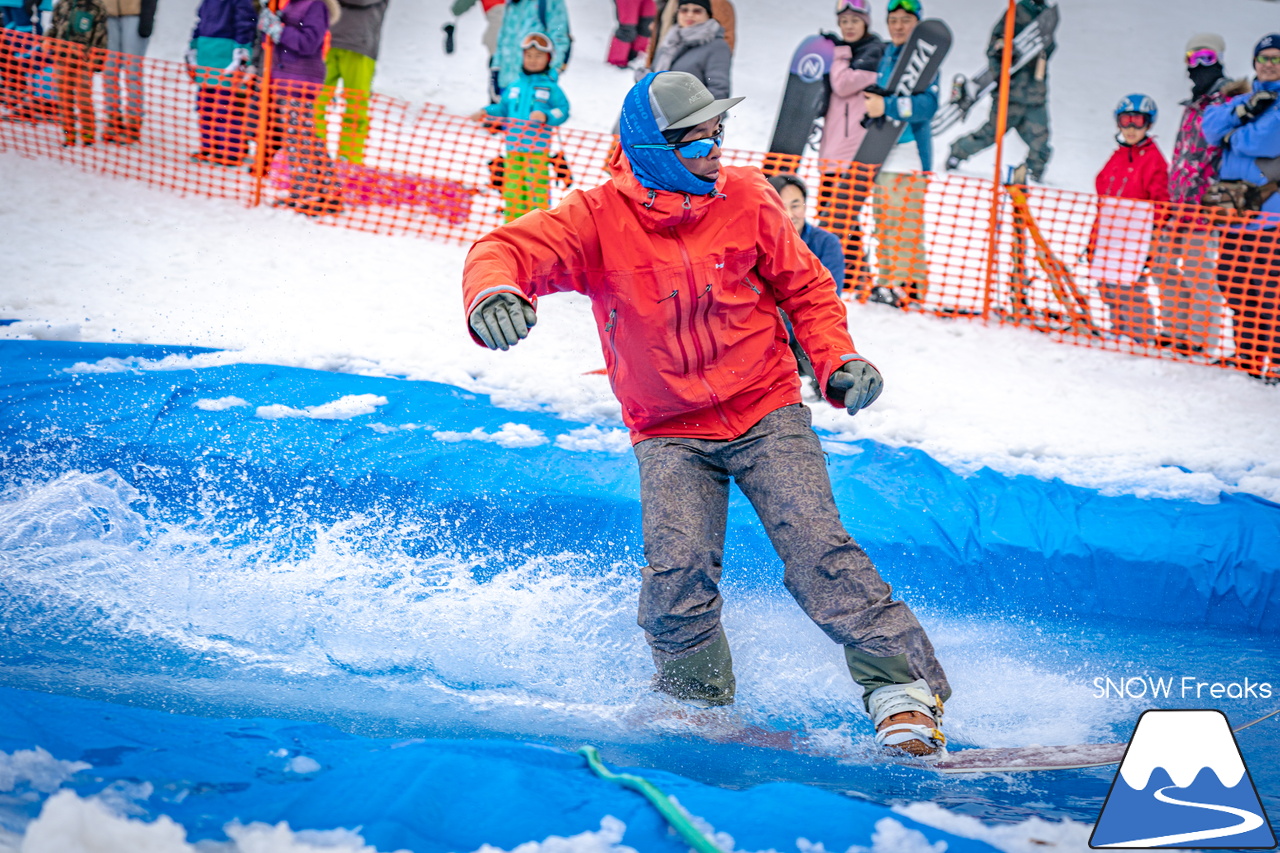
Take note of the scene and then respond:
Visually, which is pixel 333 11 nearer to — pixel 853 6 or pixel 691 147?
pixel 853 6

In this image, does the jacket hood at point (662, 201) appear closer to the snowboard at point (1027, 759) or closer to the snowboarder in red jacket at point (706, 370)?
the snowboarder in red jacket at point (706, 370)

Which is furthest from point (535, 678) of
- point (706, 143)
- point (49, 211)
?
point (49, 211)

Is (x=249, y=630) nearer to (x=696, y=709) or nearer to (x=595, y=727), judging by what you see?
(x=595, y=727)

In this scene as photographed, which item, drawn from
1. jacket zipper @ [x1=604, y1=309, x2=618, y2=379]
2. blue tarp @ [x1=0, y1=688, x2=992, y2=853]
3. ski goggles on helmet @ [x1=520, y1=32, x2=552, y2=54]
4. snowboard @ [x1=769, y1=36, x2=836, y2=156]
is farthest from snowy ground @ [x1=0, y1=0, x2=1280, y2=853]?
blue tarp @ [x1=0, y1=688, x2=992, y2=853]

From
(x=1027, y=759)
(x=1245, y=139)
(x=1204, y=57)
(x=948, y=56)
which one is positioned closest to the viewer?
(x=1027, y=759)

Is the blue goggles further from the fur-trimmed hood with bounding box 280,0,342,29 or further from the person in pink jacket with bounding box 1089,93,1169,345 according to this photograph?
the fur-trimmed hood with bounding box 280,0,342,29

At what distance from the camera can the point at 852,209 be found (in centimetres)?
713

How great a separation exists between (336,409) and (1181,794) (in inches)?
138

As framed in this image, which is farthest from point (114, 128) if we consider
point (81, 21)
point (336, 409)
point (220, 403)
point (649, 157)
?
point (649, 157)

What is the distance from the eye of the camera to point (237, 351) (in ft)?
16.5

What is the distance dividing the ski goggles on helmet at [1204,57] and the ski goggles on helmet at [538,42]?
4.32m

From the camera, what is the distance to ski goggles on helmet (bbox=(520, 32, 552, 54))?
24.3 ft

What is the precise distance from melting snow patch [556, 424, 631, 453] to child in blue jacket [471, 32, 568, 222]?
3057mm

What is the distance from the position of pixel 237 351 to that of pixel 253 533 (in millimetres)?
1609
